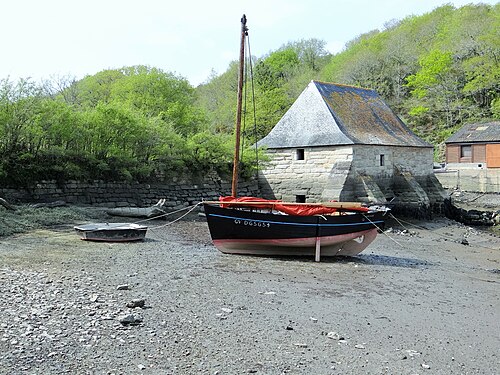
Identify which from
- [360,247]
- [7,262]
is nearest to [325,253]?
[360,247]

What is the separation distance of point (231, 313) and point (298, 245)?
16.9 ft

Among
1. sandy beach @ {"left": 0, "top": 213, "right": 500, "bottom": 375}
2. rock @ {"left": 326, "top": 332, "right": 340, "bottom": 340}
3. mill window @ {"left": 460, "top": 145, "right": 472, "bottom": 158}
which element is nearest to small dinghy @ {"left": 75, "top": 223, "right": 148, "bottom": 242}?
sandy beach @ {"left": 0, "top": 213, "right": 500, "bottom": 375}

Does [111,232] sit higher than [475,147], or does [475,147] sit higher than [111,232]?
[475,147]

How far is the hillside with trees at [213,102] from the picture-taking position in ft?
57.0

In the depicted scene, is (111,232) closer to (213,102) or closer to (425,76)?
(213,102)

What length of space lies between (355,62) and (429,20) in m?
16.6

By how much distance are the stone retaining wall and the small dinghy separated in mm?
4932

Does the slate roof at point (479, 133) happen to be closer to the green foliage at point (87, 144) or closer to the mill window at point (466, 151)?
the mill window at point (466, 151)

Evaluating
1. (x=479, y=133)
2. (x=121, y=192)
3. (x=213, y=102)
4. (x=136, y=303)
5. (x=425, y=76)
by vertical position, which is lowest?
(x=136, y=303)

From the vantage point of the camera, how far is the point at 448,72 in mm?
50375

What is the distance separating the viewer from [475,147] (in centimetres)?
4169

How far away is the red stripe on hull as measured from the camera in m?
12.0

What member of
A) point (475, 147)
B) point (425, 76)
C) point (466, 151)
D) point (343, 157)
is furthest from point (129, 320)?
point (425, 76)

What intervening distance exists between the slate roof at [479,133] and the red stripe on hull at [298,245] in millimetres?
32348
